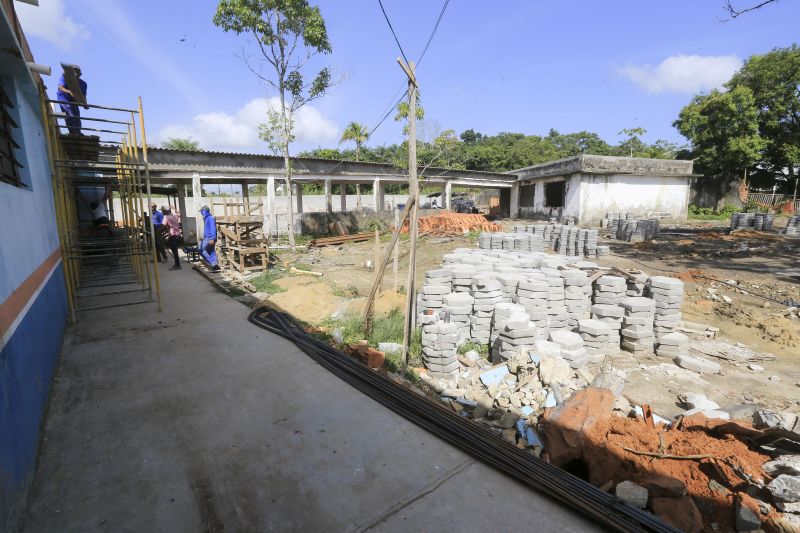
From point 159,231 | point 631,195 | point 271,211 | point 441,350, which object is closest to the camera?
point 441,350

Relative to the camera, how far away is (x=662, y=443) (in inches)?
134

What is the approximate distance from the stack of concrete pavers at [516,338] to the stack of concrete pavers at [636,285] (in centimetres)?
259

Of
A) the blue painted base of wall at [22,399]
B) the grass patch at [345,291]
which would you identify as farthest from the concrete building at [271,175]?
the blue painted base of wall at [22,399]

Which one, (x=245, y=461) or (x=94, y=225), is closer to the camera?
(x=245, y=461)

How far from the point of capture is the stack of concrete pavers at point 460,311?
6.22 metres

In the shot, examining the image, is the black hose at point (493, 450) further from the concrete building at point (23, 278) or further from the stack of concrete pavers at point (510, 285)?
the stack of concrete pavers at point (510, 285)

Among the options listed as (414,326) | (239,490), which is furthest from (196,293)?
(239,490)

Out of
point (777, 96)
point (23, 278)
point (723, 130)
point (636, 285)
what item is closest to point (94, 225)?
point (23, 278)

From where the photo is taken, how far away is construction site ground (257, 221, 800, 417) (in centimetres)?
522

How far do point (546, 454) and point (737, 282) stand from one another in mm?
9200

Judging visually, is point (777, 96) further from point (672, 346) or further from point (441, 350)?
point (441, 350)

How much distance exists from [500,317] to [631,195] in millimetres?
20394

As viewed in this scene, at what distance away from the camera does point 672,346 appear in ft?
20.8

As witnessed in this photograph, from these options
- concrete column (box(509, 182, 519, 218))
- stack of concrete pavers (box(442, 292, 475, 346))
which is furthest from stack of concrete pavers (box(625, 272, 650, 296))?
concrete column (box(509, 182, 519, 218))
